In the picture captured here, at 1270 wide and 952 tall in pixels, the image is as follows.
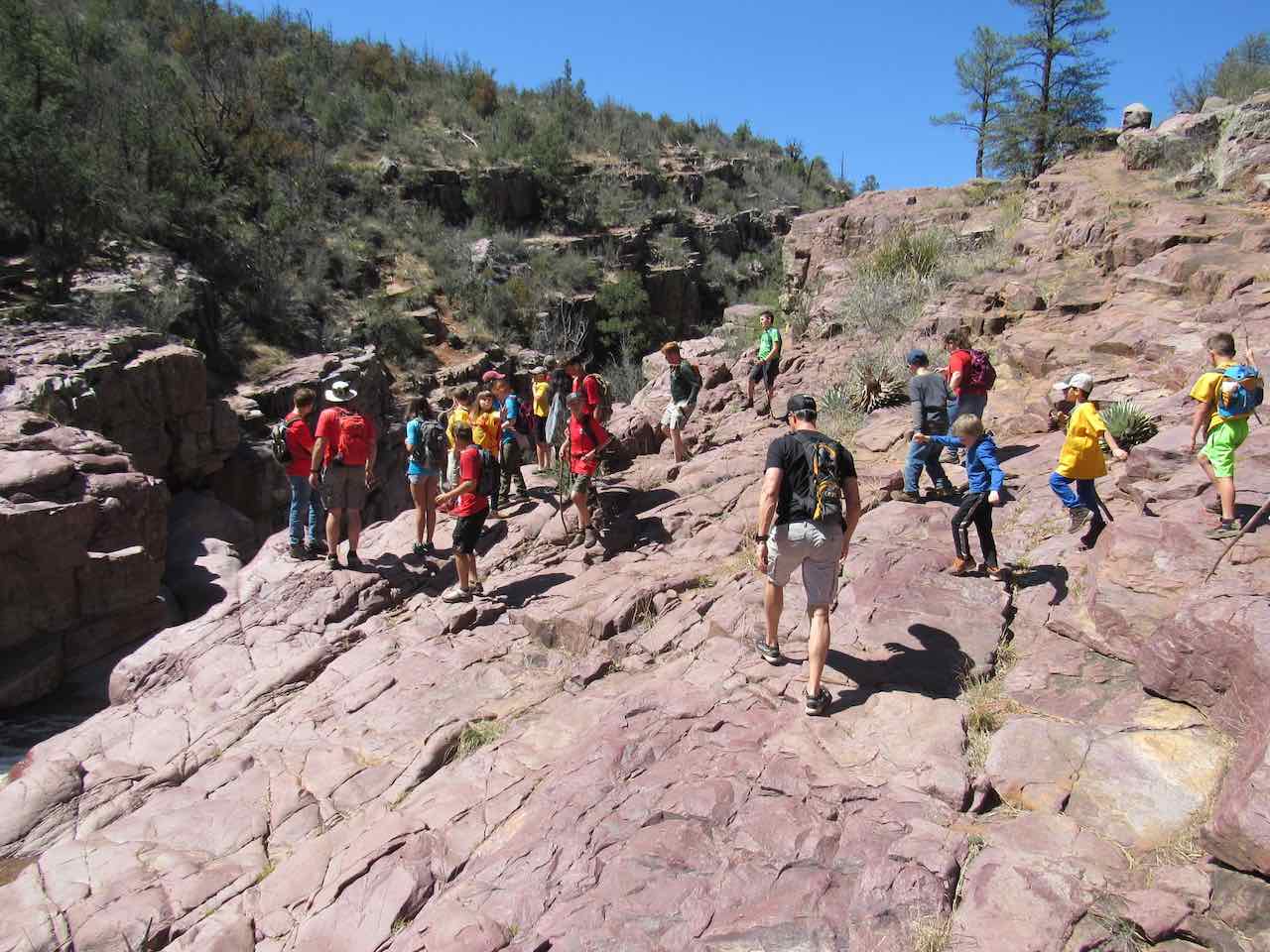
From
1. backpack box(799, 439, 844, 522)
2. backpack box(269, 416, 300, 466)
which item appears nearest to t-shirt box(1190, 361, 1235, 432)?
backpack box(799, 439, 844, 522)

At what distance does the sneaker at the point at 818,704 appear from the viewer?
4.45m

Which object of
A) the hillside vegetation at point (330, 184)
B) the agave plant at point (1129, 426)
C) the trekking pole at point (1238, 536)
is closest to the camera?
the trekking pole at point (1238, 536)

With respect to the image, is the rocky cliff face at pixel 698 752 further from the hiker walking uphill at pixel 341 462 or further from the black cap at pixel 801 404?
the black cap at pixel 801 404

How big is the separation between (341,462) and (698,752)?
17.0 feet

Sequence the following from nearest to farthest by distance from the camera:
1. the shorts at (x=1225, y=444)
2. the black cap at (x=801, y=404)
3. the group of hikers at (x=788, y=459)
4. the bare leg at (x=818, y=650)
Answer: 1. the bare leg at (x=818, y=650)
2. the group of hikers at (x=788, y=459)
3. the black cap at (x=801, y=404)
4. the shorts at (x=1225, y=444)

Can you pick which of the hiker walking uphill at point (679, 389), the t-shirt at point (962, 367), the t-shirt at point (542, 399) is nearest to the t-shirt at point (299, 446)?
the t-shirt at point (542, 399)

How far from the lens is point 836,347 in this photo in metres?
13.3

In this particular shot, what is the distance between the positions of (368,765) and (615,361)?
25.1m

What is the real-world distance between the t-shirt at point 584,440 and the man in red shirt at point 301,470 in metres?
2.94

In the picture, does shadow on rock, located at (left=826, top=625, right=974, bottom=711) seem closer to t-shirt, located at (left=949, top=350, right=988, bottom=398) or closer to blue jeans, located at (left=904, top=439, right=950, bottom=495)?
blue jeans, located at (left=904, top=439, right=950, bottom=495)

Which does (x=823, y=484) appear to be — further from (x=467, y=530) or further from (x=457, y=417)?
(x=457, y=417)

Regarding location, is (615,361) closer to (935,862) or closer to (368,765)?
(368,765)

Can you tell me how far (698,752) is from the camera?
4281 mm

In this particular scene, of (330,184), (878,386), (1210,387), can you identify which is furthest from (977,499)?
(330,184)
